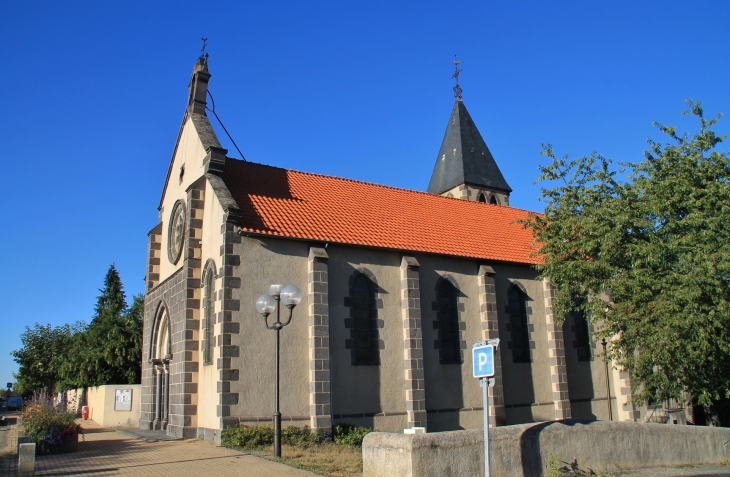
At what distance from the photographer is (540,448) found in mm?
11703

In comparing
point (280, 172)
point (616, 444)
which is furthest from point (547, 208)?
point (280, 172)

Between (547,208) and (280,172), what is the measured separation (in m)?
9.93

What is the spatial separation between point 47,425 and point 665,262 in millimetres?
17380

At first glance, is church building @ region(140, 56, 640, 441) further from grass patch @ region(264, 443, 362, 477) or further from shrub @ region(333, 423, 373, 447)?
grass patch @ region(264, 443, 362, 477)

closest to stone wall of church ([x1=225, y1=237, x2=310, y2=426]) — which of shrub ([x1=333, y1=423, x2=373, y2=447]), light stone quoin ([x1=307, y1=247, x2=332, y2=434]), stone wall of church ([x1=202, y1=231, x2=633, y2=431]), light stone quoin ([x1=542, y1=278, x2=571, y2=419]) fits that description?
stone wall of church ([x1=202, y1=231, x2=633, y2=431])

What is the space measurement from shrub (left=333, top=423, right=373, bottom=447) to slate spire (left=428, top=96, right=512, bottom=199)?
72.2 ft

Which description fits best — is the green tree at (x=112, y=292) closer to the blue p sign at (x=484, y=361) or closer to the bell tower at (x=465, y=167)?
the bell tower at (x=465, y=167)

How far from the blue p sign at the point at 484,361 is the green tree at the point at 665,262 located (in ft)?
28.6

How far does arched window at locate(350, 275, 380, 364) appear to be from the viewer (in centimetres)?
1869

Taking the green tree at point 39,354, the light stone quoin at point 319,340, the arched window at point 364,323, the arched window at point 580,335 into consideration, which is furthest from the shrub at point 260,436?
the green tree at point 39,354

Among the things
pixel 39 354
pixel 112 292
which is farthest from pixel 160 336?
pixel 112 292

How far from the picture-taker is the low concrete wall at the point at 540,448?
10.1 m

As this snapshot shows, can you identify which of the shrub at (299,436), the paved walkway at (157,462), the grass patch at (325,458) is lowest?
the grass patch at (325,458)

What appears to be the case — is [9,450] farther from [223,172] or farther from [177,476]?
[223,172]
